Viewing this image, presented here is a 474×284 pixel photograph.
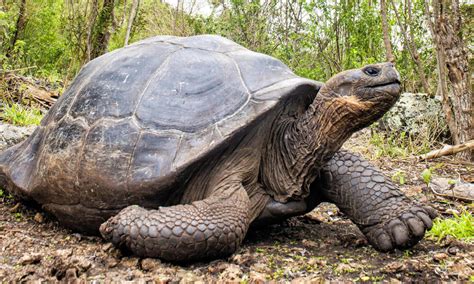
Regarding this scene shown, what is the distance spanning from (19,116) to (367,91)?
16.0ft

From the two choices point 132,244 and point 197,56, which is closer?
point 132,244

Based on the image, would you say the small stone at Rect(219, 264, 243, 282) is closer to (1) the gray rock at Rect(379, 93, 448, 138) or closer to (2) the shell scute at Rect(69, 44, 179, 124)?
(2) the shell scute at Rect(69, 44, 179, 124)

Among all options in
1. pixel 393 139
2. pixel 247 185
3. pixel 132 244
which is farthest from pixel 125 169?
pixel 393 139

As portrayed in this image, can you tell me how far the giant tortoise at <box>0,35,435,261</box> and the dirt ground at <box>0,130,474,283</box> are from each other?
0.10 m

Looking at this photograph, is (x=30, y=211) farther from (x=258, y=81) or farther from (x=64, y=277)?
(x=258, y=81)

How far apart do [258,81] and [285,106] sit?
23 cm

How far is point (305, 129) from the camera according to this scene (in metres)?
2.74

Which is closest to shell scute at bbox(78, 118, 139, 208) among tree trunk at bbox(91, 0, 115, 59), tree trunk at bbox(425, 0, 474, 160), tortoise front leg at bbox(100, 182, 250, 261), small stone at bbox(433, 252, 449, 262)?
tortoise front leg at bbox(100, 182, 250, 261)

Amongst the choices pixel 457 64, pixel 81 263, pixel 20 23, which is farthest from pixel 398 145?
pixel 20 23

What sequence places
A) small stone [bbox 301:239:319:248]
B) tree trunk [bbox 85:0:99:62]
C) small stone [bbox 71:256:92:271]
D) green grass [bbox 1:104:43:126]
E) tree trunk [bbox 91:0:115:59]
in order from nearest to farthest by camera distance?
1. small stone [bbox 71:256:92:271]
2. small stone [bbox 301:239:319:248]
3. green grass [bbox 1:104:43:126]
4. tree trunk [bbox 85:0:99:62]
5. tree trunk [bbox 91:0:115:59]

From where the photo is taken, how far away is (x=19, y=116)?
588 cm

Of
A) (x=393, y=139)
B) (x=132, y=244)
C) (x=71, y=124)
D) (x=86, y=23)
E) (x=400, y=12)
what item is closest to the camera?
(x=132, y=244)

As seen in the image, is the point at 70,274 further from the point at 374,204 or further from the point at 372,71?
the point at 372,71

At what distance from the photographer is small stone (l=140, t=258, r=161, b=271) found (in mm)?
2314
